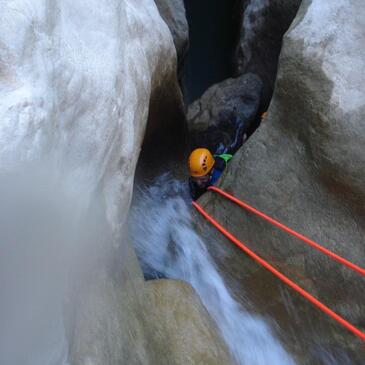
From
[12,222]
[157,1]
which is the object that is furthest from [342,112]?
[157,1]

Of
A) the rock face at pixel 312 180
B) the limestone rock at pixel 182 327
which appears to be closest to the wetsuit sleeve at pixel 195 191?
the rock face at pixel 312 180

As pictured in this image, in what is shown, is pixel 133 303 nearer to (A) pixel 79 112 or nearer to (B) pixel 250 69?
(A) pixel 79 112

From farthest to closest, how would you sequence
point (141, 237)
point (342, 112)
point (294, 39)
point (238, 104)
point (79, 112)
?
point (238, 104), point (141, 237), point (294, 39), point (342, 112), point (79, 112)

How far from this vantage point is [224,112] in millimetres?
5652

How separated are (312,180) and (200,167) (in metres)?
1.41

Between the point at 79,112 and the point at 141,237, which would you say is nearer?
the point at 79,112

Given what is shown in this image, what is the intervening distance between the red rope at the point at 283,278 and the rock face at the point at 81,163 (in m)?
0.64

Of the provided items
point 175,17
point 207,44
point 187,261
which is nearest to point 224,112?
point 175,17

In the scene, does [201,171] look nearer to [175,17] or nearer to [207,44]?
[175,17]

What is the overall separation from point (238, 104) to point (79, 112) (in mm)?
3852

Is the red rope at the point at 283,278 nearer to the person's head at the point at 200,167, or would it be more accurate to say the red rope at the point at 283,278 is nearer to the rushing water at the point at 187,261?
the rushing water at the point at 187,261

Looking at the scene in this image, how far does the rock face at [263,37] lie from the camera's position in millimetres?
5539

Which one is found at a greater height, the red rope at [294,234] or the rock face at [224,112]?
the red rope at [294,234]

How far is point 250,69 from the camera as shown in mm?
6137
